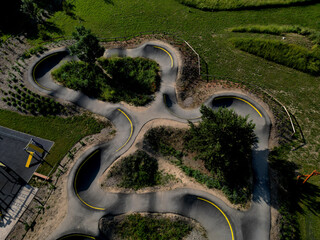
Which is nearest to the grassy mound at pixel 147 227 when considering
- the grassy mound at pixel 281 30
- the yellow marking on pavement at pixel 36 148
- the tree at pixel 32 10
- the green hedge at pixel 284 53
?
the yellow marking on pavement at pixel 36 148

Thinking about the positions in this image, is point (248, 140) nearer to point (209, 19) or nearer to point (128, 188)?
point (128, 188)

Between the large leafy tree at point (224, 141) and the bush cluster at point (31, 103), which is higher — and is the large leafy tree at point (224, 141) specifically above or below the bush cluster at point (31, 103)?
below

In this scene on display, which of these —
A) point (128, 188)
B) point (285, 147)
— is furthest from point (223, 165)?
point (128, 188)

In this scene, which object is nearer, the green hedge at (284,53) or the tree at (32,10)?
the green hedge at (284,53)

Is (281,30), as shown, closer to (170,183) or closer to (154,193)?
(170,183)

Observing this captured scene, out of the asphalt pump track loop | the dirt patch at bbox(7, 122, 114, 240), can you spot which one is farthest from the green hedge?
the dirt patch at bbox(7, 122, 114, 240)

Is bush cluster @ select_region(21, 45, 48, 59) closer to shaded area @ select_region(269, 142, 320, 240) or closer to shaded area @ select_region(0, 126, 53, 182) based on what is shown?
shaded area @ select_region(0, 126, 53, 182)

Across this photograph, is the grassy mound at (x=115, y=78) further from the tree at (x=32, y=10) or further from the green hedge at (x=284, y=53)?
the green hedge at (x=284, y=53)
